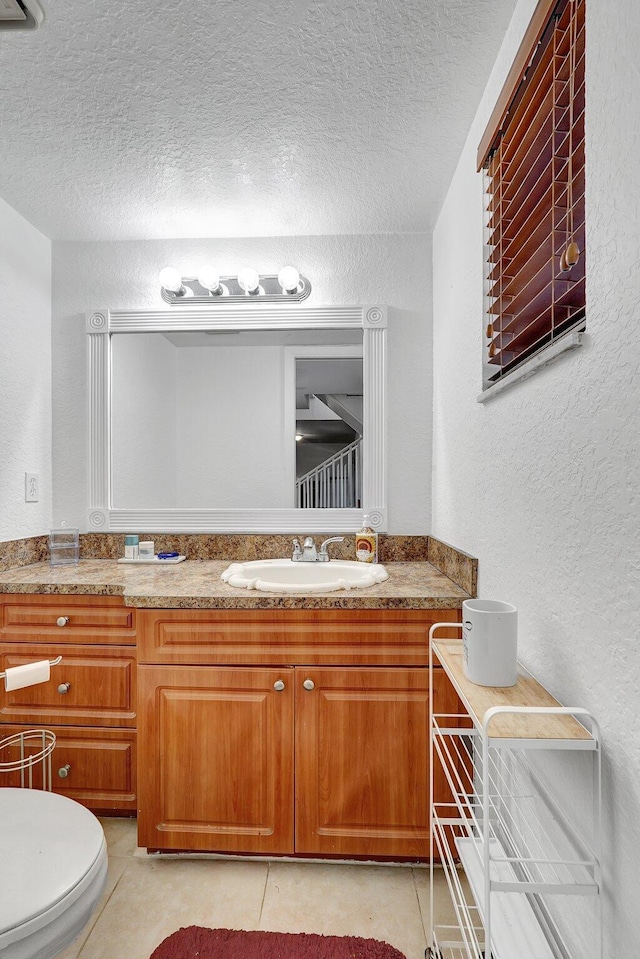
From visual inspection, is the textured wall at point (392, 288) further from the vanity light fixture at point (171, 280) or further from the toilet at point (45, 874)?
the toilet at point (45, 874)

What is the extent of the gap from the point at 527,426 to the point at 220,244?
1.70m

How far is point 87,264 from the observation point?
2.29 metres

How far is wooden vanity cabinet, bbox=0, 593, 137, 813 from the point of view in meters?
1.76

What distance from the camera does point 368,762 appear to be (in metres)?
1.56

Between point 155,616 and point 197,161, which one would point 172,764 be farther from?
point 197,161

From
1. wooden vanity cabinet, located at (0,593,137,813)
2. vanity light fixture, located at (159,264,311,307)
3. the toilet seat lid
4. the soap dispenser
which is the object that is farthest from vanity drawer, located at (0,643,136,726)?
vanity light fixture, located at (159,264,311,307)

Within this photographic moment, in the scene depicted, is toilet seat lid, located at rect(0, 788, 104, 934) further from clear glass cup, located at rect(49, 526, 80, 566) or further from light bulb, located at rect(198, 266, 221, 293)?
light bulb, located at rect(198, 266, 221, 293)

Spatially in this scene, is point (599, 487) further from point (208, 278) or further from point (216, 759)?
point (208, 278)

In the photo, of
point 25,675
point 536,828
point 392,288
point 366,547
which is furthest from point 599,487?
point 392,288

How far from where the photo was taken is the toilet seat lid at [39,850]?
848 mm

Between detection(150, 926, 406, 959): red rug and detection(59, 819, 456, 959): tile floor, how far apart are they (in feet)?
0.09

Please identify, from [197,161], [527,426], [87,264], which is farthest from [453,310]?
[87,264]

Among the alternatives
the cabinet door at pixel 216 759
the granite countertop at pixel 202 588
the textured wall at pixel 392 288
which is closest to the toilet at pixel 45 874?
the cabinet door at pixel 216 759

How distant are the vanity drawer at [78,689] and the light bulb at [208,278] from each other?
4.83 feet
